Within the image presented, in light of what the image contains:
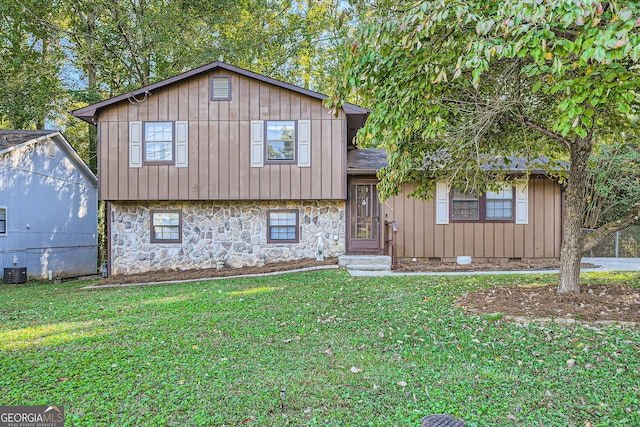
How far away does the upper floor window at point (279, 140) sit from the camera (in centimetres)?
1036

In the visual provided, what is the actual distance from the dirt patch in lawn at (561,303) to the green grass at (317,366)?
31 centimetres

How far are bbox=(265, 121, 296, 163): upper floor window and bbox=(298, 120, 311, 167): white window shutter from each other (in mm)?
192

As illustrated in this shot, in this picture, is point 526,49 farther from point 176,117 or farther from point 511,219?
point 176,117

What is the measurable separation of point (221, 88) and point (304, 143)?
2.57 m

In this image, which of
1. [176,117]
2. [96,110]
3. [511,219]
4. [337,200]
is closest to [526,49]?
[337,200]

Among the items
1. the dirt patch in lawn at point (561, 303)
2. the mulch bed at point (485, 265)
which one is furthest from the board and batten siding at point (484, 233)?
the dirt patch in lawn at point (561, 303)

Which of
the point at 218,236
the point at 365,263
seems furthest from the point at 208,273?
the point at 365,263

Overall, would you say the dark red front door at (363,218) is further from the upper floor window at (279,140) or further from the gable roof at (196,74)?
the gable roof at (196,74)

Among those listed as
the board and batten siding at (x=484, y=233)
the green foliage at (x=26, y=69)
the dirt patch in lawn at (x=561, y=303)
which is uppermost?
the green foliage at (x=26, y=69)

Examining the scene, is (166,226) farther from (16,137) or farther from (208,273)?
(16,137)

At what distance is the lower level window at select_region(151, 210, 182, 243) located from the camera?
10.7 meters

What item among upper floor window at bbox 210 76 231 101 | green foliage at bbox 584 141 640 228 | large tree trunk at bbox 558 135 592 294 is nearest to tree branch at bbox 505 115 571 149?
large tree trunk at bbox 558 135 592 294

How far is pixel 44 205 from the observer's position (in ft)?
43.2

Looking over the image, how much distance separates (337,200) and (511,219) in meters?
4.53
